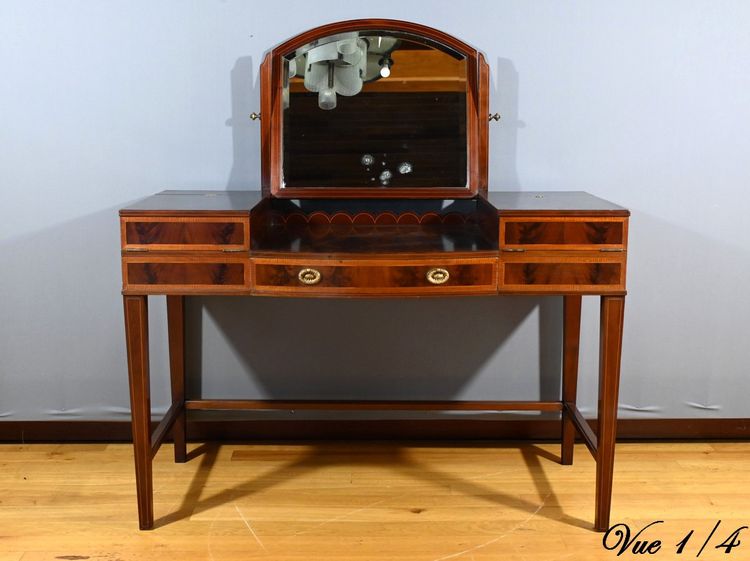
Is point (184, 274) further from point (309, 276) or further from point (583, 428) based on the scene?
point (583, 428)

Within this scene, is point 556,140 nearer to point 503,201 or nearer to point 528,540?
point 503,201

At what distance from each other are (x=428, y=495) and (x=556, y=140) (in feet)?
4.04

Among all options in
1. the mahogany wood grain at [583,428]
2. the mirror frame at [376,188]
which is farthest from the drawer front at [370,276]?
the mahogany wood grain at [583,428]

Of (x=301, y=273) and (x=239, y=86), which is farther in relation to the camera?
(x=239, y=86)

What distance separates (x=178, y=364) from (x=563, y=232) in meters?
1.37

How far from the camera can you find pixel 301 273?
225 centimetres

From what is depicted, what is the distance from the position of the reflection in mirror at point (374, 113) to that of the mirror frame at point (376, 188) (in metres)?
0.02

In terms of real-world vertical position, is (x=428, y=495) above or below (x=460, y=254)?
below

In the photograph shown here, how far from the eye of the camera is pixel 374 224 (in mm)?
2717

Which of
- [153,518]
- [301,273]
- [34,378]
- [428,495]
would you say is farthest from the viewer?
[34,378]

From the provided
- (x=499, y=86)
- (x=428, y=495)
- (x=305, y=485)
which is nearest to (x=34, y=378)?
(x=305, y=485)

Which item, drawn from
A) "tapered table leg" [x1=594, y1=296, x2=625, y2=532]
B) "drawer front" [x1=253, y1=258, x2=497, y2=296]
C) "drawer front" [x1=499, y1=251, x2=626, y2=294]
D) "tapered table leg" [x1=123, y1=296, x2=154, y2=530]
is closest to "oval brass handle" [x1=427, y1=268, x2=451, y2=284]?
"drawer front" [x1=253, y1=258, x2=497, y2=296]

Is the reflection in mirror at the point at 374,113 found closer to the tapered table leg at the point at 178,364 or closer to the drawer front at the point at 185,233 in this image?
the drawer front at the point at 185,233

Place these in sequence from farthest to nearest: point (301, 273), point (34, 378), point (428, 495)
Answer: point (34, 378)
point (428, 495)
point (301, 273)
